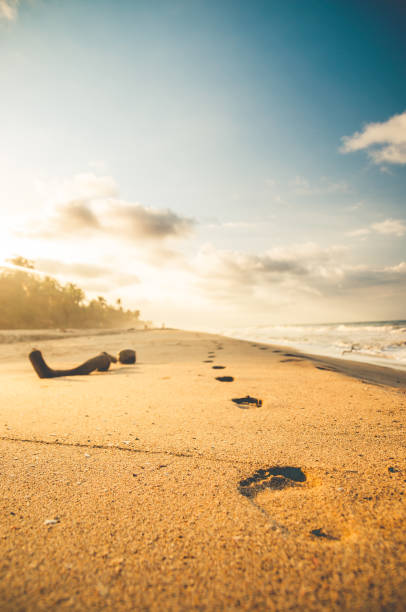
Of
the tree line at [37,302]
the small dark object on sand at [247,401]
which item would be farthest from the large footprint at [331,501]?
the tree line at [37,302]

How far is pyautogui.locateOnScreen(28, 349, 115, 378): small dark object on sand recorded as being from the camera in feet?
13.9

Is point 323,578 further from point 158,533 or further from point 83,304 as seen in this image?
point 83,304

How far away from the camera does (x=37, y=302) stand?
40.3 metres

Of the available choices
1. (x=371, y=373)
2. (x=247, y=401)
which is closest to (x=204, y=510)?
(x=247, y=401)

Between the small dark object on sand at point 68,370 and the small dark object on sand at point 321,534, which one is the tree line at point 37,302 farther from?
the small dark object on sand at point 321,534

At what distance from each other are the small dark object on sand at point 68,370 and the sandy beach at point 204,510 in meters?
2.11

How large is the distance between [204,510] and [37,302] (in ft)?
150

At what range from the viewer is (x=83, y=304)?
54.3 metres

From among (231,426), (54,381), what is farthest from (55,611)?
(54,381)

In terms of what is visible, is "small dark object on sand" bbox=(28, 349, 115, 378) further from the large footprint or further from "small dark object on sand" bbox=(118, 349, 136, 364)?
the large footprint

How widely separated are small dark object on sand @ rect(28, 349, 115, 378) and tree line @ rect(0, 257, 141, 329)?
118ft

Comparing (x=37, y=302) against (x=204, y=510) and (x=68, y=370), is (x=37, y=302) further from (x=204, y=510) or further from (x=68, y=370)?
(x=204, y=510)

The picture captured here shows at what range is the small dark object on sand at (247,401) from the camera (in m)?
2.70

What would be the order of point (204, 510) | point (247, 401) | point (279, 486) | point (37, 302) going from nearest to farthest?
point (204, 510) < point (279, 486) < point (247, 401) < point (37, 302)
